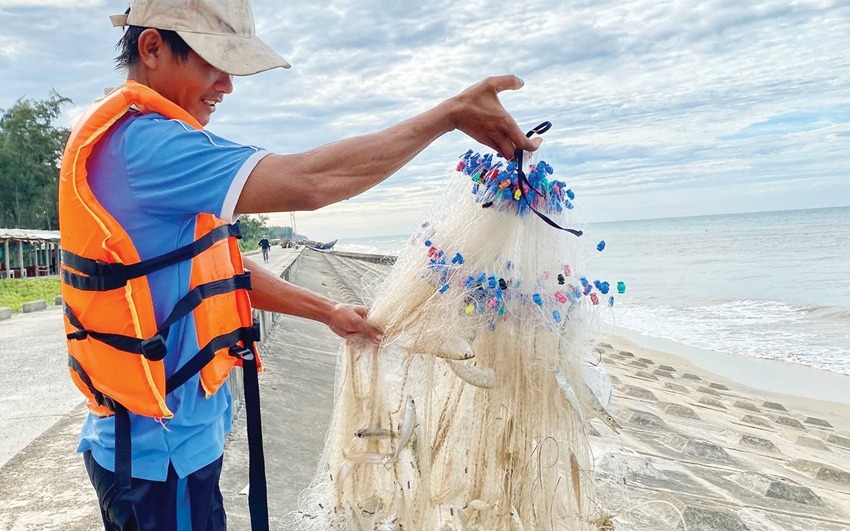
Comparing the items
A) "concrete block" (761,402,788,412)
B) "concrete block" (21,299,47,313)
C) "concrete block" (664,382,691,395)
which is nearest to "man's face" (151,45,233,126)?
"concrete block" (664,382,691,395)

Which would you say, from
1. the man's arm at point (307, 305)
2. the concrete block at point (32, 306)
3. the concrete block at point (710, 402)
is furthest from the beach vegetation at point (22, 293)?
the man's arm at point (307, 305)

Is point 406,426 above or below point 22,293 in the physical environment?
above

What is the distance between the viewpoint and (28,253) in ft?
140

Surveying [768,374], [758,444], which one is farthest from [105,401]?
[768,374]

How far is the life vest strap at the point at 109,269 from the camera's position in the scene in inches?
67.8

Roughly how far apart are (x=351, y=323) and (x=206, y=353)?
27.5 inches

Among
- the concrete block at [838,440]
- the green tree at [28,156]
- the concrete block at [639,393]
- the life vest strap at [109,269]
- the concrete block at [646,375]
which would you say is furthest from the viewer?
the green tree at [28,156]

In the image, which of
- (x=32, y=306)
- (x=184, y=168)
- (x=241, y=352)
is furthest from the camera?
(x=32, y=306)

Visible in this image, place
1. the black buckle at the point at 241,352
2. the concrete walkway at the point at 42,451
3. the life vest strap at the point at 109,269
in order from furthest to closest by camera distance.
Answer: the concrete walkway at the point at 42,451, the black buckle at the point at 241,352, the life vest strap at the point at 109,269

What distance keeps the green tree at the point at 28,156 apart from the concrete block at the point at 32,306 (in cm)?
3246

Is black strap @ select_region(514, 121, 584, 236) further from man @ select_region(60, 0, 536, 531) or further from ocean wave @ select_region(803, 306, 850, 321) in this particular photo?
ocean wave @ select_region(803, 306, 850, 321)

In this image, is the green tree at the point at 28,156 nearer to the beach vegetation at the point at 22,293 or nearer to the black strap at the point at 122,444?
the beach vegetation at the point at 22,293

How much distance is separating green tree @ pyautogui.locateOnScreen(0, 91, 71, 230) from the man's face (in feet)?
165

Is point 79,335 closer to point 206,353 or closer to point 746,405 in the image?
point 206,353
